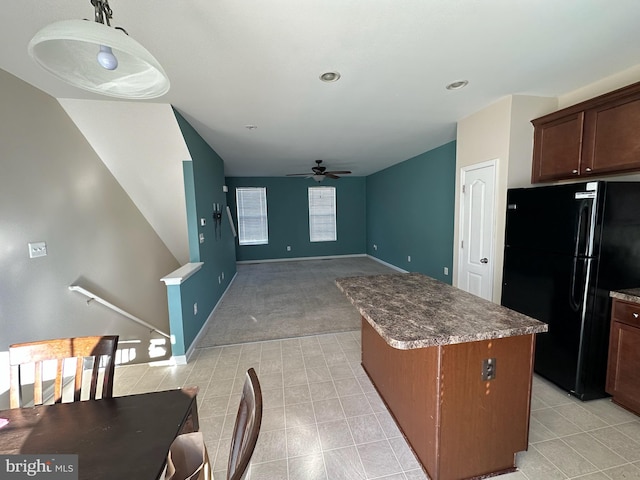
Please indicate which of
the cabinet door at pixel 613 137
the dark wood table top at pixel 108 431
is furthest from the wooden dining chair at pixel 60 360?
the cabinet door at pixel 613 137

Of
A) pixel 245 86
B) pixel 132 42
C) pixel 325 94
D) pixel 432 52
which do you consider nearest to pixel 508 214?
pixel 432 52

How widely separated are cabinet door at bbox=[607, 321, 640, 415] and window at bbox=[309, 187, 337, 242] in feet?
21.0

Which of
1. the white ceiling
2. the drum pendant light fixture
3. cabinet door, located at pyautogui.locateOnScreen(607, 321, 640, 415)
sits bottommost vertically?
cabinet door, located at pyautogui.locateOnScreen(607, 321, 640, 415)

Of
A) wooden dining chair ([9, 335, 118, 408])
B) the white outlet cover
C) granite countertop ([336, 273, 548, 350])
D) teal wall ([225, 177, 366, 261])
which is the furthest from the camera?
teal wall ([225, 177, 366, 261])

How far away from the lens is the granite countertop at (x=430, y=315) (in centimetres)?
121

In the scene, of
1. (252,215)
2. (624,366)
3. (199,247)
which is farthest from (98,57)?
(252,215)

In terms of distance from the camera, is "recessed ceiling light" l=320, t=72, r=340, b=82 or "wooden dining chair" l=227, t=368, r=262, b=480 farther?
"recessed ceiling light" l=320, t=72, r=340, b=82

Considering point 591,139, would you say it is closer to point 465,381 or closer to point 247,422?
point 465,381

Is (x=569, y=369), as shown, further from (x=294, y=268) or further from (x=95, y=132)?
(x=294, y=268)

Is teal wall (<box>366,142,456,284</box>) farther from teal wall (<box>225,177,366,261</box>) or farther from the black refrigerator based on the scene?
the black refrigerator

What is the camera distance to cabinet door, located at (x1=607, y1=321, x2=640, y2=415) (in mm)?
1772

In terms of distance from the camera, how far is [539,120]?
8.11ft

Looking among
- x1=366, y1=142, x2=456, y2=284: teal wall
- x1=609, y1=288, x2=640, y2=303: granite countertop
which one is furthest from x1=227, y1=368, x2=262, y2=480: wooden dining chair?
x1=366, y1=142, x2=456, y2=284: teal wall

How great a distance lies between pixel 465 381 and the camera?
1.32m
